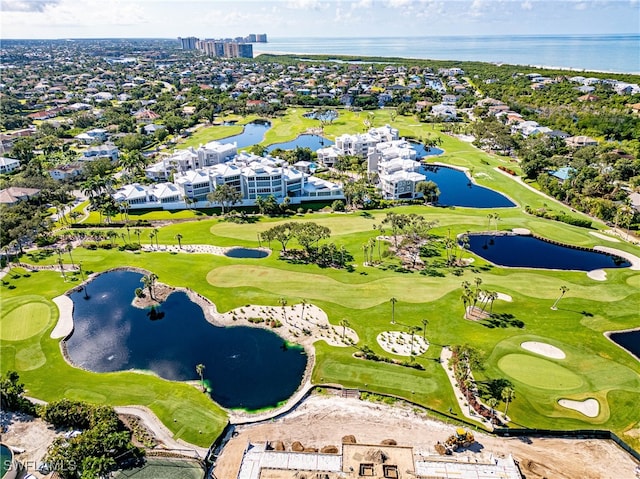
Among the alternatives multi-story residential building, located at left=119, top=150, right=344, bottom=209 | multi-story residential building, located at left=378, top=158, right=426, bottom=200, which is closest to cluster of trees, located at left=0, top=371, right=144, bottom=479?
multi-story residential building, located at left=119, top=150, right=344, bottom=209

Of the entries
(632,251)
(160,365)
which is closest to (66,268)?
(160,365)

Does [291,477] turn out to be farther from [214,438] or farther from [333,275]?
[333,275]

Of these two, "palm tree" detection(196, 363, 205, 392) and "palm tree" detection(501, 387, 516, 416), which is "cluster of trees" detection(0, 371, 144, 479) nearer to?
"palm tree" detection(196, 363, 205, 392)

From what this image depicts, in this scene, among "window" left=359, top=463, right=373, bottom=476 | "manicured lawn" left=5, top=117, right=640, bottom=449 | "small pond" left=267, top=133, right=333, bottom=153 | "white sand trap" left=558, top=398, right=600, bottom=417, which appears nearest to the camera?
"window" left=359, top=463, right=373, bottom=476

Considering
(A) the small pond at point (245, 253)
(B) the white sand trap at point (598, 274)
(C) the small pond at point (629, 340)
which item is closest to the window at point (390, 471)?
(C) the small pond at point (629, 340)

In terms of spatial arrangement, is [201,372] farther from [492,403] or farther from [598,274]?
[598,274]

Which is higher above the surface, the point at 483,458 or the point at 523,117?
the point at 523,117

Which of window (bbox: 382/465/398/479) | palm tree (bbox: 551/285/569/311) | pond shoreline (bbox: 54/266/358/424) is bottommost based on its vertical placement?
pond shoreline (bbox: 54/266/358/424)
